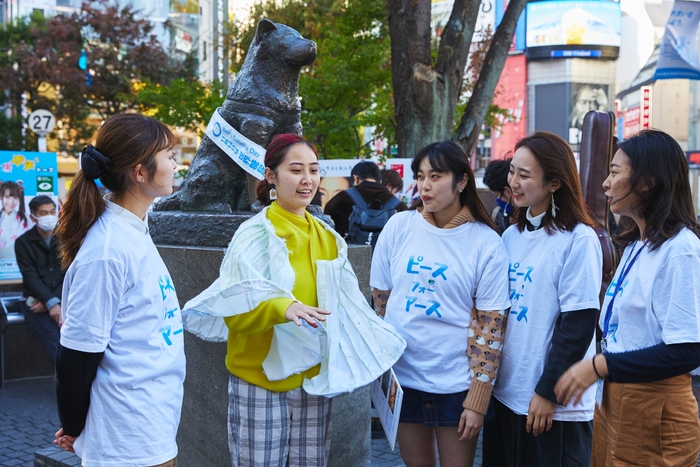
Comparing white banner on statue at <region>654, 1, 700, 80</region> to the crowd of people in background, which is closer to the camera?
the crowd of people in background

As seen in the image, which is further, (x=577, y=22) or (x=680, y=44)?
(x=577, y=22)

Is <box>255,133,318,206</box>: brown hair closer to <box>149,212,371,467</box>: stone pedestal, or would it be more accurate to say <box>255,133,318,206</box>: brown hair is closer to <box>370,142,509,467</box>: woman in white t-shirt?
<box>370,142,509,467</box>: woman in white t-shirt

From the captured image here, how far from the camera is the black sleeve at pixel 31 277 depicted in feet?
20.4

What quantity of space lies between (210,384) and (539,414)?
169 cm

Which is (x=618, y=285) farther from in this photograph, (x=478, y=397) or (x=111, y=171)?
(x=111, y=171)

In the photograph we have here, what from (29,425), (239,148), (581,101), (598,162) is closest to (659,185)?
(239,148)

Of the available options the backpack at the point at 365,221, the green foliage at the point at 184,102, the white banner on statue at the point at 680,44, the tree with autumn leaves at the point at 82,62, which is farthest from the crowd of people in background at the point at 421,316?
the tree with autumn leaves at the point at 82,62

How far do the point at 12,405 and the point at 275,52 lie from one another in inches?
168

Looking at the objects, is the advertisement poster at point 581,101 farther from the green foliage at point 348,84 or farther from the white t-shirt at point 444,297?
the white t-shirt at point 444,297

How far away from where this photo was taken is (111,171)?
87.9 inches

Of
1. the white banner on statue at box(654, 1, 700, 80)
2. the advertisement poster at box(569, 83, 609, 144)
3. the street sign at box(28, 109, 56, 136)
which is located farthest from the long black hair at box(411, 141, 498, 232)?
the advertisement poster at box(569, 83, 609, 144)

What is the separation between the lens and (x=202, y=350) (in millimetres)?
3535

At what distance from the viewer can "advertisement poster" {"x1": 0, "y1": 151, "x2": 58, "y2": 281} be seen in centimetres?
777

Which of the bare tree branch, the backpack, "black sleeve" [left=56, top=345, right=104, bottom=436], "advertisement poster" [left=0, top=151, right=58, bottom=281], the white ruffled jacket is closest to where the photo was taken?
"black sleeve" [left=56, top=345, right=104, bottom=436]
